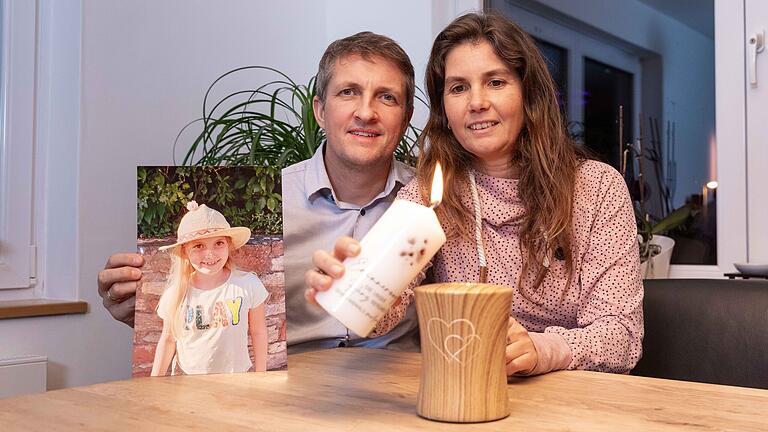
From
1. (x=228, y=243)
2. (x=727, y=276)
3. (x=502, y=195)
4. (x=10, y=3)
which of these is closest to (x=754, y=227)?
(x=727, y=276)

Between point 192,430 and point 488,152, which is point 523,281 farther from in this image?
point 192,430

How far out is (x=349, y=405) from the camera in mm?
813

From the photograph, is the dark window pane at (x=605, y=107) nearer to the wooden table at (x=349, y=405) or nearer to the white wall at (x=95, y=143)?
the white wall at (x=95, y=143)

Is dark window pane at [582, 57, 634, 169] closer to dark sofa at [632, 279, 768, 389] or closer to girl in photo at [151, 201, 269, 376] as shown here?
dark sofa at [632, 279, 768, 389]

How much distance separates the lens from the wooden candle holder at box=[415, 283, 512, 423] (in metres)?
0.70

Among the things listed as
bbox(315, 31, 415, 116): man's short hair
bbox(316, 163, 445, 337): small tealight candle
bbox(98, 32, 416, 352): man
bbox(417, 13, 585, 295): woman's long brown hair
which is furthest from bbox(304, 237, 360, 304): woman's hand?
bbox(315, 31, 415, 116): man's short hair

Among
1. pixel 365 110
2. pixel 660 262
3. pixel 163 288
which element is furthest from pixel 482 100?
pixel 660 262

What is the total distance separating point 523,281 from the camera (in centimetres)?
130

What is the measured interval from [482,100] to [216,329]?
61 centimetres

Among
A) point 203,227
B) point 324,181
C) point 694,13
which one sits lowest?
point 203,227

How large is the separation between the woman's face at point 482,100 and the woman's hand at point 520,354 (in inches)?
17.6

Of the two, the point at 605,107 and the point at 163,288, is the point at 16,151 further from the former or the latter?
the point at 605,107

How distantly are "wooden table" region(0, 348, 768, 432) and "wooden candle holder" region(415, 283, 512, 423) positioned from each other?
0.06 feet

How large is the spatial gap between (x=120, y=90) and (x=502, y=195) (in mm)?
1322
